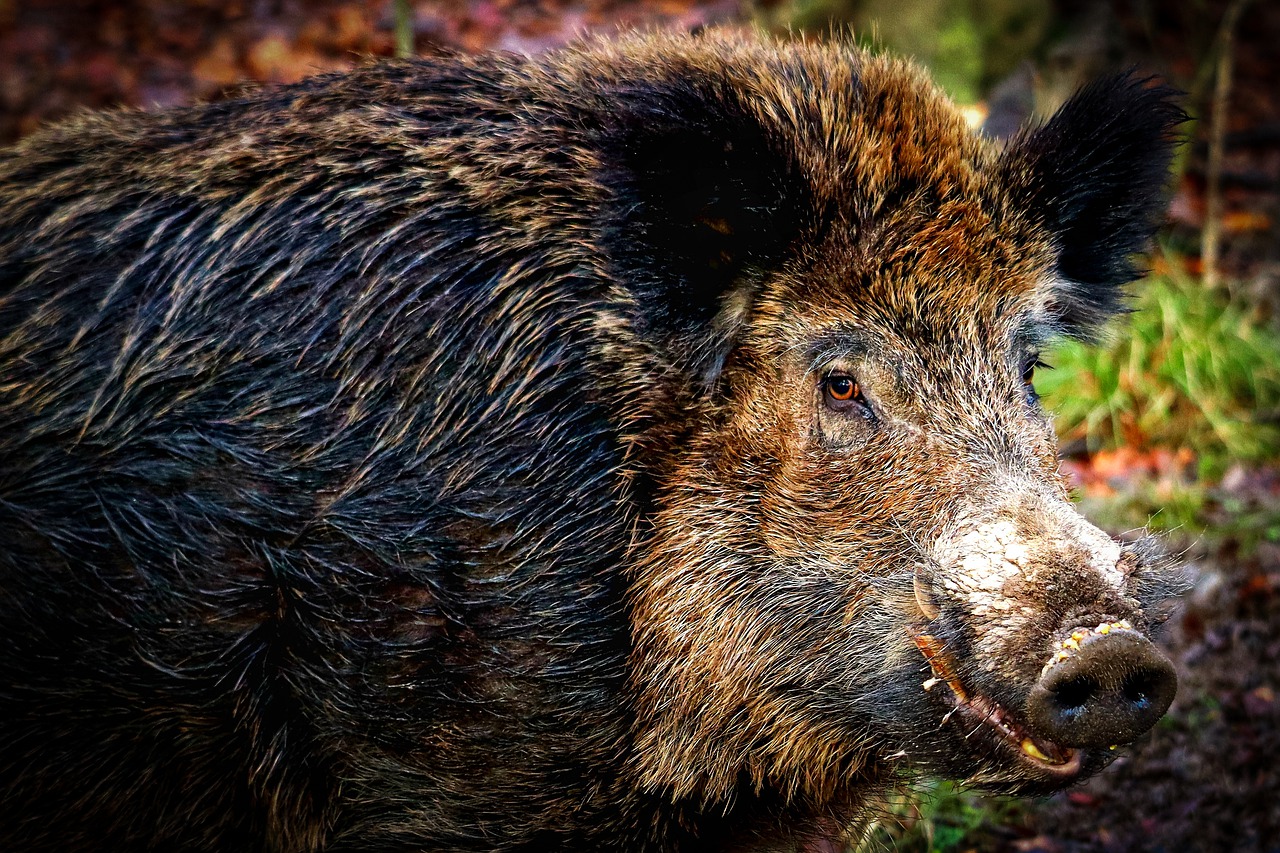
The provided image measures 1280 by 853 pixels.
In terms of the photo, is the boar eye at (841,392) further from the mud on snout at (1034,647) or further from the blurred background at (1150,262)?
the blurred background at (1150,262)

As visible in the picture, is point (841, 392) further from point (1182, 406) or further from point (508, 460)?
point (1182, 406)

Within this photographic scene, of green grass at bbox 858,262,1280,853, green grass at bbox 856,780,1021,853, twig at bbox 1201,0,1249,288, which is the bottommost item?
green grass at bbox 856,780,1021,853

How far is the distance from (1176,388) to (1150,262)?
81 cm

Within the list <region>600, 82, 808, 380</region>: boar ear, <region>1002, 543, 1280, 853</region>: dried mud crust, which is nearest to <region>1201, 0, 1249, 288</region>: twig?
<region>1002, 543, 1280, 853</region>: dried mud crust

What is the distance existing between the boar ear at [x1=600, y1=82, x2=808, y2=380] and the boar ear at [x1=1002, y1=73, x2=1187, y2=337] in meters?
0.88

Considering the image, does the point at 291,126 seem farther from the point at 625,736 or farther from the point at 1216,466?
the point at 1216,466

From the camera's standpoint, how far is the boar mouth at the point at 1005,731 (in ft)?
10.5

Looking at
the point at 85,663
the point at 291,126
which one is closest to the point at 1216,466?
the point at 291,126

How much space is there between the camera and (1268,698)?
5855mm

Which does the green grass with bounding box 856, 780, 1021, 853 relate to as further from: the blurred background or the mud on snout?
the mud on snout

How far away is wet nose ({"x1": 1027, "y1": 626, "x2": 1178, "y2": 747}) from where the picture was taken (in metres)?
2.97

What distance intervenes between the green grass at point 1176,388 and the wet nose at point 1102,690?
473 centimetres

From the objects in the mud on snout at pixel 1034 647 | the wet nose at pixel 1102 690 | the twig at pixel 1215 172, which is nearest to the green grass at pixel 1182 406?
the twig at pixel 1215 172

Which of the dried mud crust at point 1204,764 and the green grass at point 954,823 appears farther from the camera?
the dried mud crust at point 1204,764
